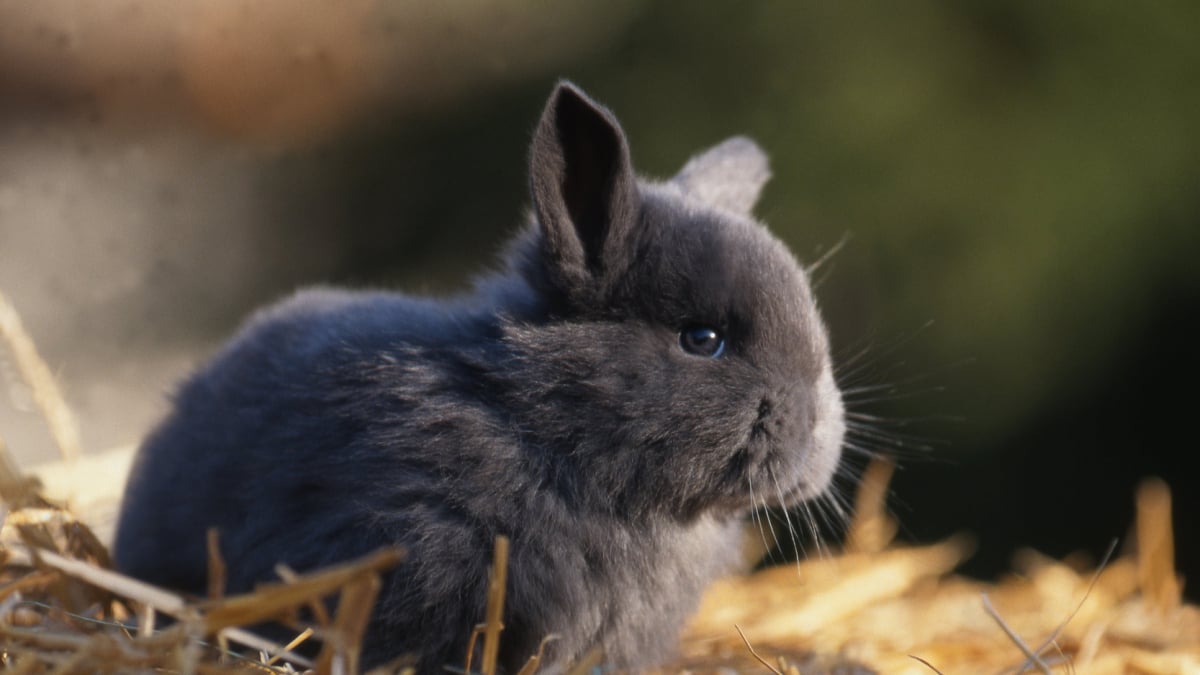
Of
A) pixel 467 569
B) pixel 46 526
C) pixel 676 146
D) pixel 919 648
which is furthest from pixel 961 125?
pixel 46 526

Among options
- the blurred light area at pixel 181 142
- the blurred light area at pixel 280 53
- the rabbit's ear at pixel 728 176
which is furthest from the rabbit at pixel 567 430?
the blurred light area at pixel 280 53

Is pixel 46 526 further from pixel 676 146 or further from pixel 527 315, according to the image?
pixel 676 146

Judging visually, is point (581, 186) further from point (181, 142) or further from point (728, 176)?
point (181, 142)

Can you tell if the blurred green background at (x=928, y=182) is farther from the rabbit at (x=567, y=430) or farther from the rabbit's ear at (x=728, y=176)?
the rabbit at (x=567, y=430)

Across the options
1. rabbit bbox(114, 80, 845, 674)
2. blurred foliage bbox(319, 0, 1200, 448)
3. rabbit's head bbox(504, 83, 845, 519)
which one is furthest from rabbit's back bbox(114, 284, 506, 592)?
blurred foliage bbox(319, 0, 1200, 448)

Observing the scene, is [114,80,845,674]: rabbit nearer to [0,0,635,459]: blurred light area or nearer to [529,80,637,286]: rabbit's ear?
[529,80,637,286]: rabbit's ear

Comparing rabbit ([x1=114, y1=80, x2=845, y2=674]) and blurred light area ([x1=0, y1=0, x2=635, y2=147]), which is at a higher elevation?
blurred light area ([x1=0, y1=0, x2=635, y2=147])

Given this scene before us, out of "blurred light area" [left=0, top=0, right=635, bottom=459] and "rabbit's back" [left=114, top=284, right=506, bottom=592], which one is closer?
"rabbit's back" [left=114, top=284, right=506, bottom=592]
